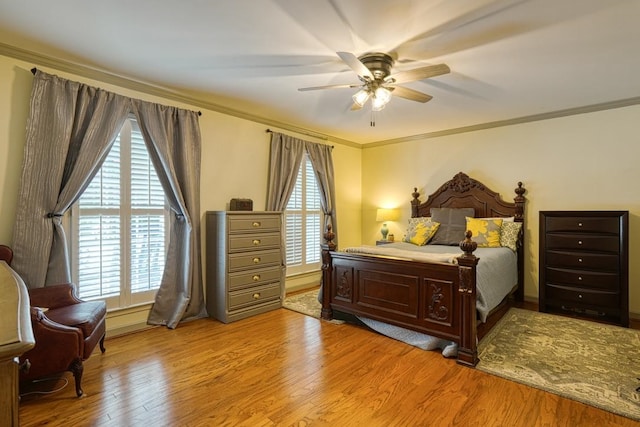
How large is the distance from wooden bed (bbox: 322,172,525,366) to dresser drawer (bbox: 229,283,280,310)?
27.9 inches

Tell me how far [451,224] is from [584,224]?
146 centimetres

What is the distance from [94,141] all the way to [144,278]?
4.58ft

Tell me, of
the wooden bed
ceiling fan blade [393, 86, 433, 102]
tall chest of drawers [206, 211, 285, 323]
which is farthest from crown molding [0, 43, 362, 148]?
ceiling fan blade [393, 86, 433, 102]

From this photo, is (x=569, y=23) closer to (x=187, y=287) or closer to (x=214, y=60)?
(x=214, y=60)

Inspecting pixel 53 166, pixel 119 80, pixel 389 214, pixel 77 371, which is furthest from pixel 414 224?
pixel 53 166

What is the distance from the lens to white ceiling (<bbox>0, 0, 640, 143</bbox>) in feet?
6.56

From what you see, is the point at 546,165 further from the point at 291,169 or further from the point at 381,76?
the point at 291,169

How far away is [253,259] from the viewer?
12.3 ft

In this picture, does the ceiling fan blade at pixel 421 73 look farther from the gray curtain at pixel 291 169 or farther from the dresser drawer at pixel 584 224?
the dresser drawer at pixel 584 224

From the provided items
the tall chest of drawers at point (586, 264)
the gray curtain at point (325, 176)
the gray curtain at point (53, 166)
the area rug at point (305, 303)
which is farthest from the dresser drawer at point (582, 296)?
the gray curtain at point (53, 166)

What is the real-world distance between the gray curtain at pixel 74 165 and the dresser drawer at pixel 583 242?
4066 mm

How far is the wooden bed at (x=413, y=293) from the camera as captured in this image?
2574mm

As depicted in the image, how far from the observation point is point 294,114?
4.20 meters

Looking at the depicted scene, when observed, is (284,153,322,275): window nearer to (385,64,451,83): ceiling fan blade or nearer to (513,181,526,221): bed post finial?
(385,64,451,83): ceiling fan blade
